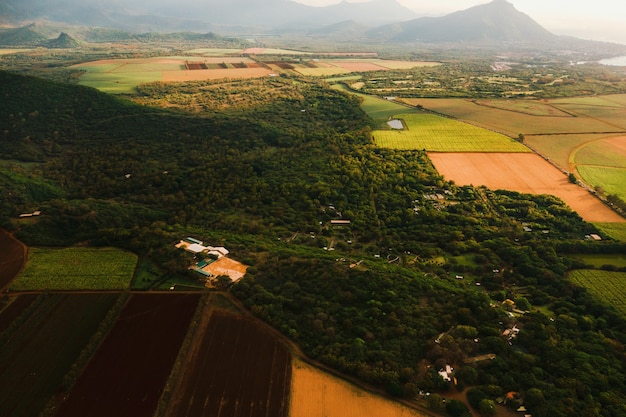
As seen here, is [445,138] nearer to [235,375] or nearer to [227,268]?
[227,268]

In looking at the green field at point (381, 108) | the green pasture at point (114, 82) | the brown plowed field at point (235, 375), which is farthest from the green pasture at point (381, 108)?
the brown plowed field at point (235, 375)

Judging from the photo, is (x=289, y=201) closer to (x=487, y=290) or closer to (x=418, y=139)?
(x=487, y=290)

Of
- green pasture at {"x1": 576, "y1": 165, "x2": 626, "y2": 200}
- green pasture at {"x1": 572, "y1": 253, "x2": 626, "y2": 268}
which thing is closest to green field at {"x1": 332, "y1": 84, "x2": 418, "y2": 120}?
green pasture at {"x1": 576, "y1": 165, "x2": 626, "y2": 200}

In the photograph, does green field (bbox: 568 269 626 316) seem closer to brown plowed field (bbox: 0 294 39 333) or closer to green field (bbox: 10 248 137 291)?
green field (bbox: 10 248 137 291)

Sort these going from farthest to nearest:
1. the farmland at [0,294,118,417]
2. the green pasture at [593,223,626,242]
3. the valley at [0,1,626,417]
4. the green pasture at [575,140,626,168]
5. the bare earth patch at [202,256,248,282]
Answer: the green pasture at [575,140,626,168]
the green pasture at [593,223,626,242]
the bare earth patch at [202,256,248,282]
the valley at [0,1,626,417]
the farmland at [0,294,118,417]

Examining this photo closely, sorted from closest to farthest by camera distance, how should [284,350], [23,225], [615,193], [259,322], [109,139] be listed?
[284,350], [259,322], [23,225], [615,193], [109,139]

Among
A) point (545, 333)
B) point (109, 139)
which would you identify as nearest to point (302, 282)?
point (545, 333)
